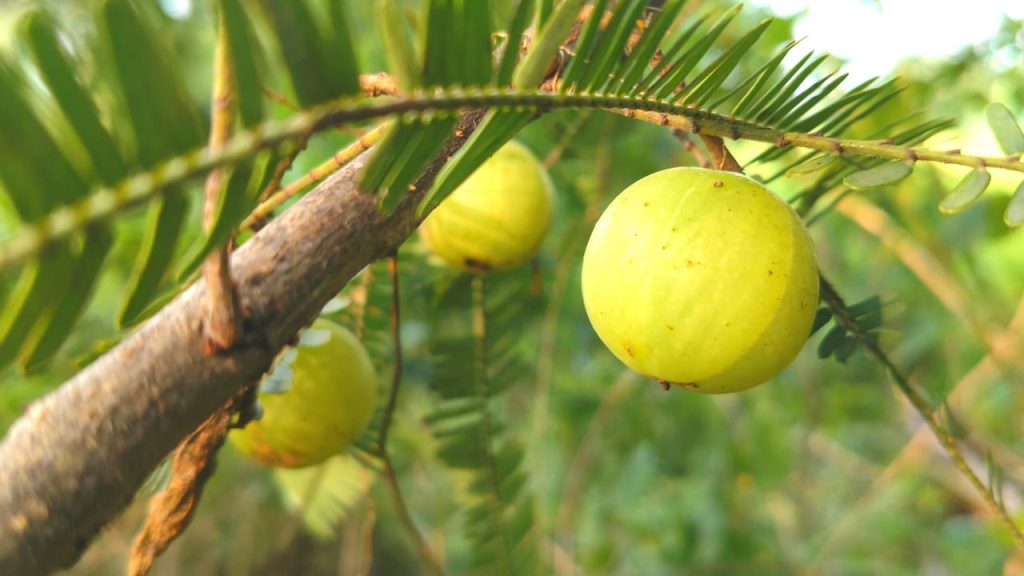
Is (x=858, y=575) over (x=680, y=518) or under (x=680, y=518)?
under

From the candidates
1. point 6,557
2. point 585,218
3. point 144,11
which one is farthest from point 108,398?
point 585,218

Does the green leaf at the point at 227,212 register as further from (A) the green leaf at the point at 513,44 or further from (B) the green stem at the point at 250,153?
(A) the green leaf at the point at 513,44

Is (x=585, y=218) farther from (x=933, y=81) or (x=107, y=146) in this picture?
(x=107, y=146)

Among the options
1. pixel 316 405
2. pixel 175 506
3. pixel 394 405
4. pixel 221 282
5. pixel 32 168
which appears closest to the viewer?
pixel 32 168

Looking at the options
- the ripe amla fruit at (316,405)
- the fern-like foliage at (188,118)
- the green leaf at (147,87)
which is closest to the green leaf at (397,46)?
Answer: the fern-like foliage at (188,118)

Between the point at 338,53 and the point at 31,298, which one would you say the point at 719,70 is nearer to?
the point at 338,53

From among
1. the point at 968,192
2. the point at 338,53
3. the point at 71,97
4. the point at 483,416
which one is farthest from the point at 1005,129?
the point at 483,416

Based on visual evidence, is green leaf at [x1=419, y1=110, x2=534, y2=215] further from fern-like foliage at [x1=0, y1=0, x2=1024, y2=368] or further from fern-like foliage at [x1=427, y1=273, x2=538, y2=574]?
fern-like foliage at [x1=427, y1=273, x2=538, y2=574]
